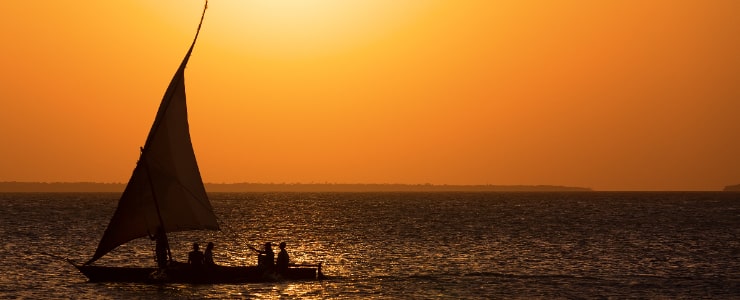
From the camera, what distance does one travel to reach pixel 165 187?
4638 centimetres

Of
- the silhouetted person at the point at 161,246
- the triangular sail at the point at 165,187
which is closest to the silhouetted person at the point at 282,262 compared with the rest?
the triangular sail at the point at 165,187

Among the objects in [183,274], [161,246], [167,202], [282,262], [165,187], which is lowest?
[183,274]

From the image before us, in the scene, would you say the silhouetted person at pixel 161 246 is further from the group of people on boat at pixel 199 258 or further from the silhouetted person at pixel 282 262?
the silhouetted person at pixel 282 262

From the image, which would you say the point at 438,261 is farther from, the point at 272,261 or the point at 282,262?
the point at 272,261

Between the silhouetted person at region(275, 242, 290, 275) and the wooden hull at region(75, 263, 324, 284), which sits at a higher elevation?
the silhouetted person at region(275, 242, 290, 275)

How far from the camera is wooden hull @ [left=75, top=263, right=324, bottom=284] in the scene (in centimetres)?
4603

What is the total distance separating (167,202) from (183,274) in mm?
3141

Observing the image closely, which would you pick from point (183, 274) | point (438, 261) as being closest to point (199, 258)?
point (183, 274)

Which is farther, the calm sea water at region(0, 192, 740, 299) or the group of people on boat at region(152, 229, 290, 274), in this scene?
the calm sea water at region(0, 192, 740, 299)

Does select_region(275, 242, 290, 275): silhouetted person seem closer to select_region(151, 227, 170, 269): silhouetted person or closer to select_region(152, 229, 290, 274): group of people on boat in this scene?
select_region(152, 229, 290, 274): group of people on boat

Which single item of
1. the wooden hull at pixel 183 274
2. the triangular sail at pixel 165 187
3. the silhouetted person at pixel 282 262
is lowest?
the wooden hull at pixel 183 274

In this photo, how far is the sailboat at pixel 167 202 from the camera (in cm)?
4566

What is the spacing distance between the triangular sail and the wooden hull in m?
1.34

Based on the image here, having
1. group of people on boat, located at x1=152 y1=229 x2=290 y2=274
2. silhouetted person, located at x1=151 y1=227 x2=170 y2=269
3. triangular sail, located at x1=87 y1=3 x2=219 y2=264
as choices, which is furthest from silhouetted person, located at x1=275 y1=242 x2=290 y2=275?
silhouetted person, located at x1=151 y1=227 x2=170 y2=269
